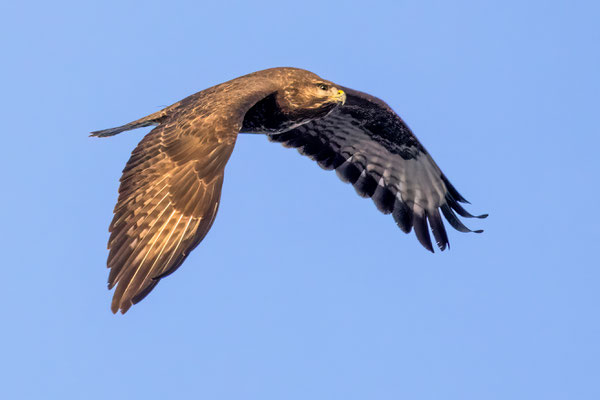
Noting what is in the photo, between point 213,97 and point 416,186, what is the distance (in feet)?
12.8

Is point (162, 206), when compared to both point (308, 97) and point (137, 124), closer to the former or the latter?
point (137, 124)

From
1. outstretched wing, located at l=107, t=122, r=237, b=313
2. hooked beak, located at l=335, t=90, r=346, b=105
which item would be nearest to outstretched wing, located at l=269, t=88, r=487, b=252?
hooked beak, located at l=335, t=90, r=346, b=105

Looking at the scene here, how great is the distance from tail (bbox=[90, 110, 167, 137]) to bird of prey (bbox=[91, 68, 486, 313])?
0.01 m

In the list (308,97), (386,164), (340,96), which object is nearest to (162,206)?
(308,97)

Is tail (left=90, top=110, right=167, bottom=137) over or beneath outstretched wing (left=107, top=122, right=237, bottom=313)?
over

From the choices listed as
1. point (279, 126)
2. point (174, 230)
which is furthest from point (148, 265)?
point (279, 126)

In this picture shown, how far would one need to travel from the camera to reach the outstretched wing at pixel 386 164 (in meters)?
13.2

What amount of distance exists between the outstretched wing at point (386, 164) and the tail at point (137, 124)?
1.99 metres

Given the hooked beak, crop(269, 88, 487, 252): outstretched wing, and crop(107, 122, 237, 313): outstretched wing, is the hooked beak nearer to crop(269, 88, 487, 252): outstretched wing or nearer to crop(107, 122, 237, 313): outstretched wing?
crop(269, 88, 487, 252): outstretched wing

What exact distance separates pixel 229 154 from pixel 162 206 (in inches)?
33.6

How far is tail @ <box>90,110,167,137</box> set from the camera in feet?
37.7

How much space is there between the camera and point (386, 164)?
13516 mm

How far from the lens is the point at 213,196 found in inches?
364

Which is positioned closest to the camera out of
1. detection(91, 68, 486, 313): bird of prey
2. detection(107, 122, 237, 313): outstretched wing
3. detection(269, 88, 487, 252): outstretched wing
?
detection(107, 122, 237, 313): outstretched wing
